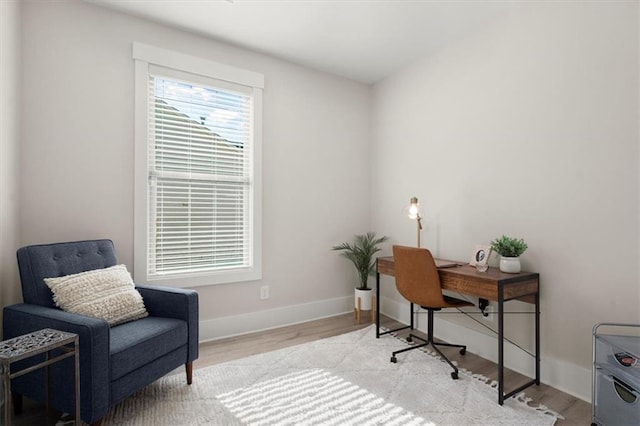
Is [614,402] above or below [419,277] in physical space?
below

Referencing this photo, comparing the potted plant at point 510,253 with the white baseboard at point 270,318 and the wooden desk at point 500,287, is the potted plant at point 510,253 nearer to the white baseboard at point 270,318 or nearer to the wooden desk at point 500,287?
the wooden desk at point 500,287

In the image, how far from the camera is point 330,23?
2.76 m

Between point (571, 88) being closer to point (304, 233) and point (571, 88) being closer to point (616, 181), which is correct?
point (616, 181)

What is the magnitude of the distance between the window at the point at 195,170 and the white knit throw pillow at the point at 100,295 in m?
0.58

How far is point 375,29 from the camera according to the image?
9.34 ft

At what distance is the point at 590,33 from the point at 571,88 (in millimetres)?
327

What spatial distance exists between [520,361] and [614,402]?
840 millimetres

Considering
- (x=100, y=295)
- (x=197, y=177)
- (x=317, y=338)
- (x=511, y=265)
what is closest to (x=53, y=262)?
(x=100, y=295)

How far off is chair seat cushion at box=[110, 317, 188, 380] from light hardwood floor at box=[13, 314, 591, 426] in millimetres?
468

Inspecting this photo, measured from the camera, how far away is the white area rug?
1.88 metres

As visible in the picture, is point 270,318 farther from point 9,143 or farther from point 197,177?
point 9,143

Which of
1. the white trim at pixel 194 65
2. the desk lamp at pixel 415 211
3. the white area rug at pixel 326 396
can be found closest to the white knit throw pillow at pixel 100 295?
the white area rug at pixel 326 396

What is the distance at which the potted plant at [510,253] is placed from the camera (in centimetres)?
228

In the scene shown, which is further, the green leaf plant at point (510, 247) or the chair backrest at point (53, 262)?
the green leaf plant at point (510, 247)
